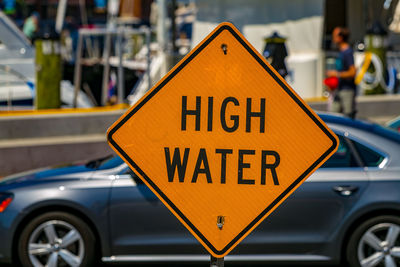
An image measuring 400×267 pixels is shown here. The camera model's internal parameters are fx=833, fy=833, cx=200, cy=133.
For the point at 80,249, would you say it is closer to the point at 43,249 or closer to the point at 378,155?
the point at 43,249

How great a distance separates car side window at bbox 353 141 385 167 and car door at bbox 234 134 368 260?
166 mm

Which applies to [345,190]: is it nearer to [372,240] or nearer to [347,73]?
[372,240]

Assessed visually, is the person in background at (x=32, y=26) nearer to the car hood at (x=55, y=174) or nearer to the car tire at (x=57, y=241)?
the car hood at (x=55, y=174)

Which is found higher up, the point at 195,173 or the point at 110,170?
the point at 195,173

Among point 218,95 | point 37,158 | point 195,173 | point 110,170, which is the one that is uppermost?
point 218,95

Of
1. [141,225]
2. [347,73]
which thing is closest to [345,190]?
[141,225]

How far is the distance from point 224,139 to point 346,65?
7.40 meters

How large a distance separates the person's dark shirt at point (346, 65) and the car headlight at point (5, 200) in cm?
562

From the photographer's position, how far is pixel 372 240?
6.49 meters

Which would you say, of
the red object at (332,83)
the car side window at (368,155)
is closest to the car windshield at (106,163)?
the car side window at (368,155)

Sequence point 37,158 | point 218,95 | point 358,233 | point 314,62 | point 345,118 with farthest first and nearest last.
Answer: point 314,62
point 37,158
point 345,118
point 358,233
point 218,95

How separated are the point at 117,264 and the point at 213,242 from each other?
9.74 ft

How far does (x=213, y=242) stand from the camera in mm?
3893

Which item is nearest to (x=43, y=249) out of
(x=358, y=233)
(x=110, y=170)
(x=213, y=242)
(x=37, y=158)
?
(x=110, y=170)
